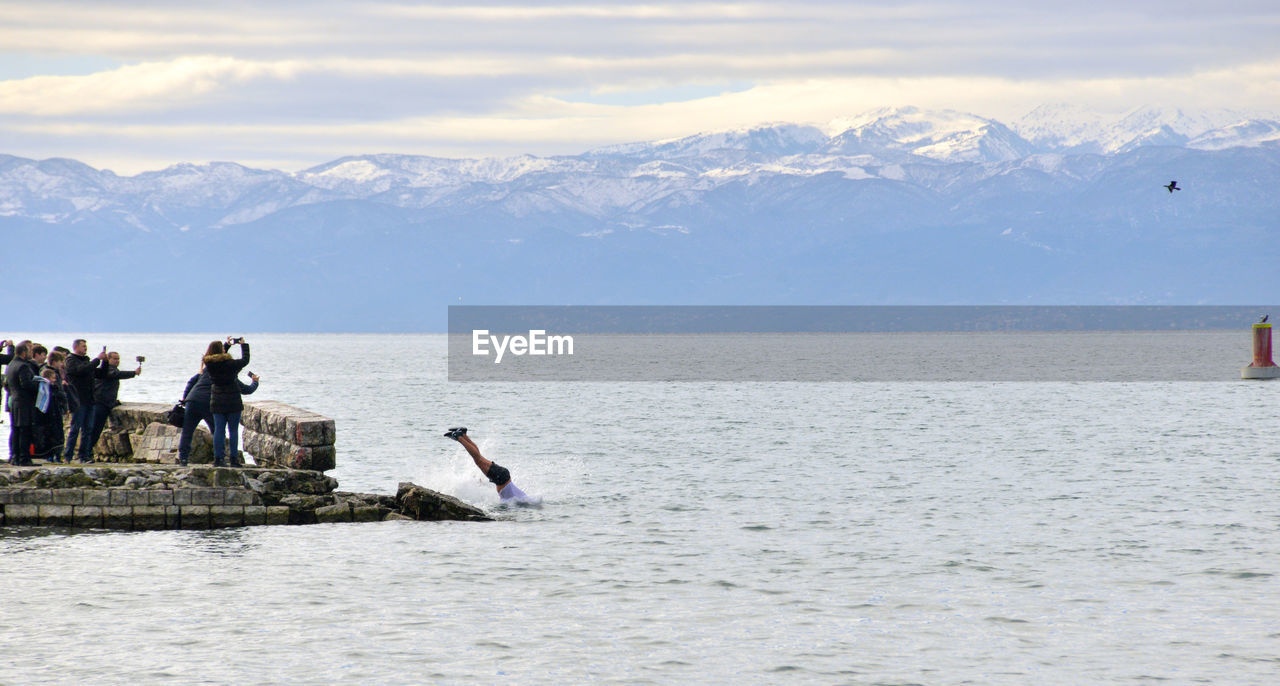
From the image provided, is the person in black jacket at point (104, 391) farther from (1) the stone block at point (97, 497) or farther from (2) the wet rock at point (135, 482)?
(1) the stone block at point (97, 497)

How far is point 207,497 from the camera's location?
2275cm

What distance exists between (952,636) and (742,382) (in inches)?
3731

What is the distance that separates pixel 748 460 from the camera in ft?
130

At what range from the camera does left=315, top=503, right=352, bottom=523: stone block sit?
77.3ft

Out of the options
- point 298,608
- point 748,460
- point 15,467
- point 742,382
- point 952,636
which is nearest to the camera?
point 952,636

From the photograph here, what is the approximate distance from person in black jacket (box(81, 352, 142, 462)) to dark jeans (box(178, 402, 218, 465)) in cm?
120

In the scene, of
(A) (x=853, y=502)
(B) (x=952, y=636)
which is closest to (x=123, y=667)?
(B) (x=952, y=636)

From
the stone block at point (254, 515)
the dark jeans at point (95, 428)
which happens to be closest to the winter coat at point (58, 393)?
the dark jeans at point (95, 428)

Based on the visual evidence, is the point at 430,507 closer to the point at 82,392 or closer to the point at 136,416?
the point at 82,392

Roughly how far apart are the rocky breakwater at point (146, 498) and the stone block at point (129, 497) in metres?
0.02

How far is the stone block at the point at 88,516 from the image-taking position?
22516 mm

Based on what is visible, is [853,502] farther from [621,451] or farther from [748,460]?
[621,451]

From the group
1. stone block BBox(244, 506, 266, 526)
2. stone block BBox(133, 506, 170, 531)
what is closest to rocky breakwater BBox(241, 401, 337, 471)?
stone block BBox(244, 506, 266, 526)

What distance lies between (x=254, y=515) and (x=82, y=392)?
12.4ft
